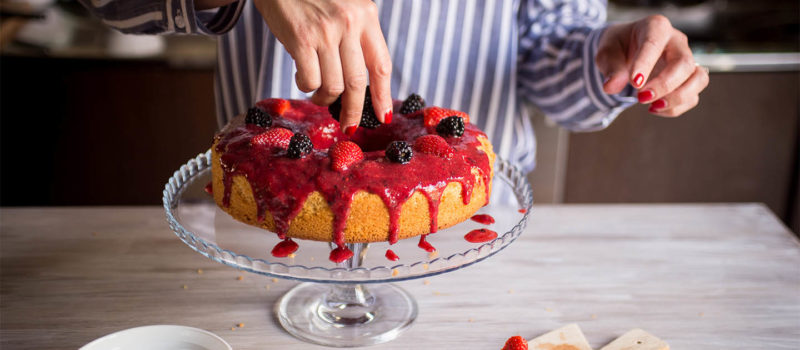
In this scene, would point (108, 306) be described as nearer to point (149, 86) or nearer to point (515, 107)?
point (515, 107)

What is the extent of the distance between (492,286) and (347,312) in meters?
0.33

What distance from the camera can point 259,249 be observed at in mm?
1249

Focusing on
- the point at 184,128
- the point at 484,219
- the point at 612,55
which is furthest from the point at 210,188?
the point at 184,128

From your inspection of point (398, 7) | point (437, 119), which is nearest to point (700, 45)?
point (398, 7)

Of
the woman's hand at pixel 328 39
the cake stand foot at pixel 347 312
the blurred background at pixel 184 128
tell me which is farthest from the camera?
the blurred background at pixel 184 128

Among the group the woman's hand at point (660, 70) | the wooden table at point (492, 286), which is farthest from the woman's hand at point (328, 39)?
the woman's hand at point (660, 70)

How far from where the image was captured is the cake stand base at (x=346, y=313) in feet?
4.33

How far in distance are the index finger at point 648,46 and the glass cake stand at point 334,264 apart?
33 centimetres

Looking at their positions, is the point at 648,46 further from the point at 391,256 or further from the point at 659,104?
the point at 391,256

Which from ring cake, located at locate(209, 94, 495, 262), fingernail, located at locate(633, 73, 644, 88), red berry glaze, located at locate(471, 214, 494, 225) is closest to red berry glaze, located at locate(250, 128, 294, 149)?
ring cake, located at locate(209, 94, 495, 262)

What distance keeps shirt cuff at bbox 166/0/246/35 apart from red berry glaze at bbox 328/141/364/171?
417 millimetres

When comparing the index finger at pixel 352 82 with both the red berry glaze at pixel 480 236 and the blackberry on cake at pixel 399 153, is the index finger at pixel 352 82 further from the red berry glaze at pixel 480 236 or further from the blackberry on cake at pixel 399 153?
the red berry glaze at pixel 480 236

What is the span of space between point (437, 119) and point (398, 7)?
53cm

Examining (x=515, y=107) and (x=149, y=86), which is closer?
(x=515, y=107)
